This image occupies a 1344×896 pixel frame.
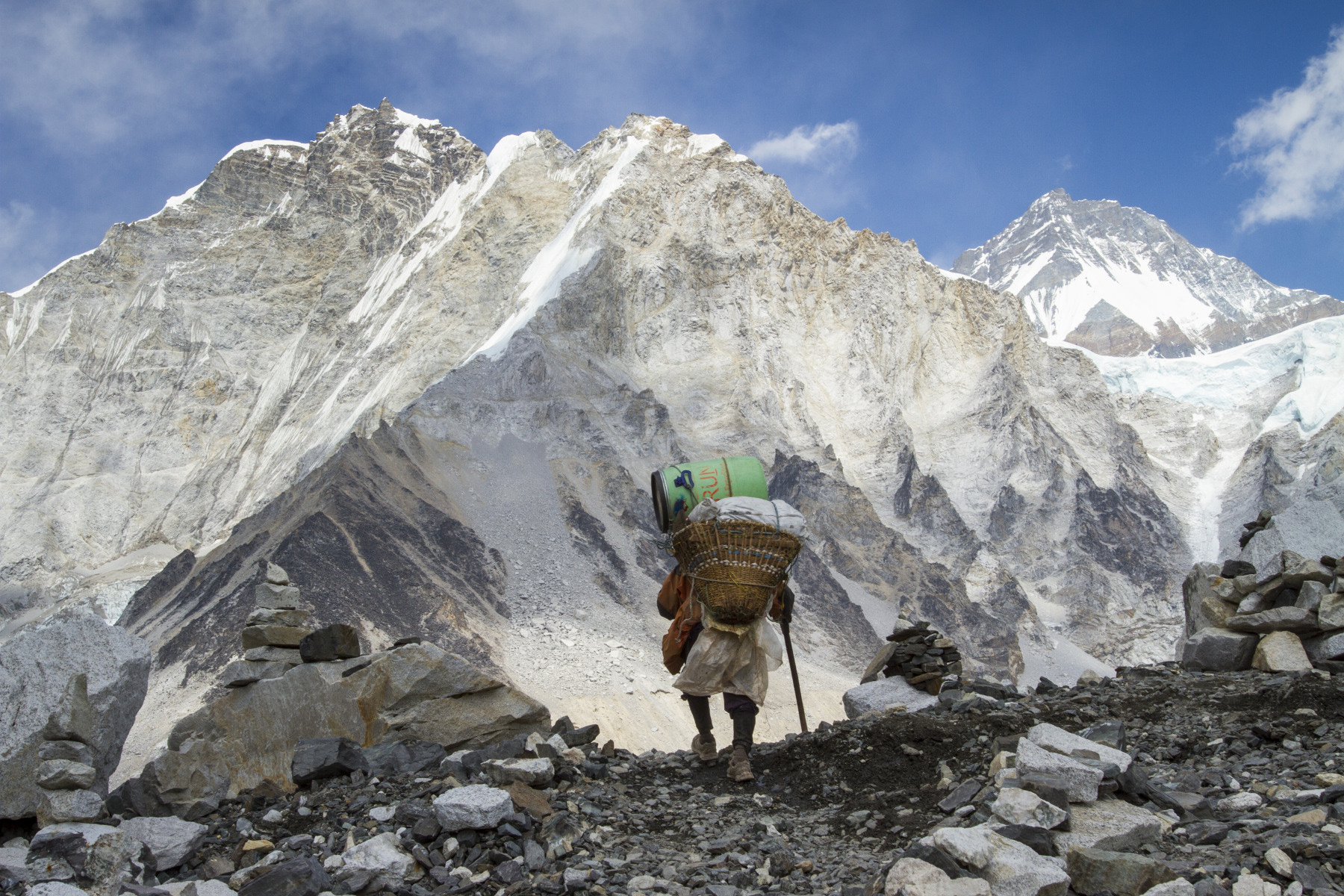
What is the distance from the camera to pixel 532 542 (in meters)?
42.4

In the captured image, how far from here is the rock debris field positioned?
376 centimetres

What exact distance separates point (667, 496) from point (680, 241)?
56.5 metres

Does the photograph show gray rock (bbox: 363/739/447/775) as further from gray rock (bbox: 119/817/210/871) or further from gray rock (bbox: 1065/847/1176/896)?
gray rock (bbox: 1065/847/1176/896)

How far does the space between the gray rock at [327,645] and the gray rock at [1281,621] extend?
6978mm

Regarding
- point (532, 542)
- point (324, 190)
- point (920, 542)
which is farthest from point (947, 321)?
point (324, 190)

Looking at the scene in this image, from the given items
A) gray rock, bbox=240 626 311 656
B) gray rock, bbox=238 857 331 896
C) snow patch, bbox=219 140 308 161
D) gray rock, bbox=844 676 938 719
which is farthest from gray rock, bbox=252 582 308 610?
snow patch, bbox=219 140 308 161

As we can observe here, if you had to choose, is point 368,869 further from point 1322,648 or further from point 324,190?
point 324,190

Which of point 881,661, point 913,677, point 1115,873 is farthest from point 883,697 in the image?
point 1115,873

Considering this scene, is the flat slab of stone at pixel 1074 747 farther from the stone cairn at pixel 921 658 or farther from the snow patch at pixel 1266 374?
the snow patch at pixel 1266 374

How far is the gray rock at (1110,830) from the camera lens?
13.1 ft

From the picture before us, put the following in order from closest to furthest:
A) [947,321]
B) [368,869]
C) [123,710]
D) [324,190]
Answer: [368,869], [123,710], [947,321], [324,190]

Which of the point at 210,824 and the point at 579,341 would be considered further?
the point at 579,341

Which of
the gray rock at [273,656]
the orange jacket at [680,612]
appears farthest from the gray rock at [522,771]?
the gray rock at [273,656]

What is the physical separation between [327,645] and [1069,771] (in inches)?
200
